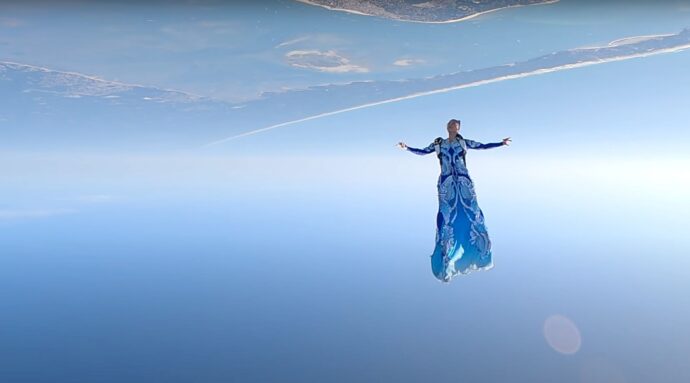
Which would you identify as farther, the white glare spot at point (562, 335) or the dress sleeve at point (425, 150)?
the white glare spot at point (562, 335)

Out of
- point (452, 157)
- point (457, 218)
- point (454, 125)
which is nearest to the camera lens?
point (454, 125)

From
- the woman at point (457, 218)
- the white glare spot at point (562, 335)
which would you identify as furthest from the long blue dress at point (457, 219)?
the white glare spot at point (562, 335)

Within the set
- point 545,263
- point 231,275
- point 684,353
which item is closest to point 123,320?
point 231,275

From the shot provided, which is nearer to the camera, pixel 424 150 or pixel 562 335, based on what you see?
pixel 424 150

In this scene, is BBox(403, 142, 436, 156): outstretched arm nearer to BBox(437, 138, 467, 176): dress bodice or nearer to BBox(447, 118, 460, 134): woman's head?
BBox(437, 138, 467, 176): dress bodice

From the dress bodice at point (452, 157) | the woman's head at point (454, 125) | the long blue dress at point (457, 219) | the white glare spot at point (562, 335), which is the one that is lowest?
the white glare spot at point (562, 335)

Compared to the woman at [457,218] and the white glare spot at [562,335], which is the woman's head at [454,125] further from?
the white glare spot at [562,335]

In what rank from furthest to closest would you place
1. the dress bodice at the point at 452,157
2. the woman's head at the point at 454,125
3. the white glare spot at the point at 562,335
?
the white glare spot at the point at 562,335
the dress bodice at the point at 452,157
the woman's head at the point at 454,125

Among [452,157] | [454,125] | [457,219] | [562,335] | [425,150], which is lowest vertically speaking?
[562,335]

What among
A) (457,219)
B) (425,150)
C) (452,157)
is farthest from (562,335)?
(425,150)

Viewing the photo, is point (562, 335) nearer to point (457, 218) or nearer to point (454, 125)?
point (457, 218)
